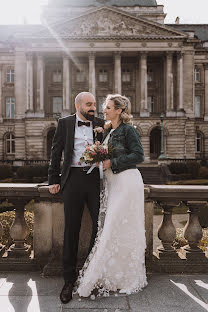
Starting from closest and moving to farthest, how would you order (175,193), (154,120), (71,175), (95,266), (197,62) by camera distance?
(95,266) < (71,175) < (175,193) < (154,120) < (197,62)

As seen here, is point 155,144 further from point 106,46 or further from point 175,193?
point 175,193

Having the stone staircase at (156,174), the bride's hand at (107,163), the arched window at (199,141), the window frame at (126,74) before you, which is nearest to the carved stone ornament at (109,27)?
the window frame at (126,74)

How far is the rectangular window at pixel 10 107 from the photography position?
143 feet

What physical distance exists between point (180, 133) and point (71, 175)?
35575mm

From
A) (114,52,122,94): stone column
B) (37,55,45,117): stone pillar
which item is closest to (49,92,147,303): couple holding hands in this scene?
(114,52,122,94): stone column

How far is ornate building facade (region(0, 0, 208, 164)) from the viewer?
125 ft

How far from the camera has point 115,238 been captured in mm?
3955

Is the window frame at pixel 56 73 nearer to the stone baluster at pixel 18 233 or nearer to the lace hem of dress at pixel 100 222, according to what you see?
the stone baluster at pixel 18 233

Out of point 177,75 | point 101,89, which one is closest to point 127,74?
point 101,89

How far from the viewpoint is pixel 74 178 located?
13.3 ft

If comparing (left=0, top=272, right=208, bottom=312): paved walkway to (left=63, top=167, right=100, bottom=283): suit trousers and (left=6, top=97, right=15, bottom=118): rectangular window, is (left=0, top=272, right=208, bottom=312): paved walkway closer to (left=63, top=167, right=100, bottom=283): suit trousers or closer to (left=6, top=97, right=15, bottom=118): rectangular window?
(left=63, top=167, right=100, bottom=283): suit trousers

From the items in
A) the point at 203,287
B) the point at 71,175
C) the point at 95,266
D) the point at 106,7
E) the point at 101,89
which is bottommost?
the point at 203,287

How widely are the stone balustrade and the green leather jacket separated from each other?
0.76 m

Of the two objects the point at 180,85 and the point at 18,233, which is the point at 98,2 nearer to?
the point at 180,85
